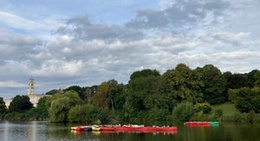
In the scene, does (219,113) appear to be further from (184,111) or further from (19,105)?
(19,105)

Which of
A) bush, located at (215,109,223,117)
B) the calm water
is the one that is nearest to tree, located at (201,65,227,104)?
bush, located at (215,109,223,117)

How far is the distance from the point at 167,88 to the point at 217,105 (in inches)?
587

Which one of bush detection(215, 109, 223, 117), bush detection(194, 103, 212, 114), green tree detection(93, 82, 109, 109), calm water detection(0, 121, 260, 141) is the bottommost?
calm water detection(0, 121, 260, 141)

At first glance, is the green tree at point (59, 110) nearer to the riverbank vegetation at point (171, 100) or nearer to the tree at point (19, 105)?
the riverbank vegetation at point (171, 100)

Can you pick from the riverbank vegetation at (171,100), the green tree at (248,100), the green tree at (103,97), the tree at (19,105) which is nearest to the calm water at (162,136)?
the green tree at (248,100)

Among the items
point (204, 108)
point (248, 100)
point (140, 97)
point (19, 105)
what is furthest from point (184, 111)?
point (19, 105)

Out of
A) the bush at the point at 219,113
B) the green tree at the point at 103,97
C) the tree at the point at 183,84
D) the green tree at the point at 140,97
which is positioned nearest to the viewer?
the bush at the point at 219,113

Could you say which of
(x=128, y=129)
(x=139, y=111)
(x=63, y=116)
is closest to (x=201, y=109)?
(x=139, y=111)

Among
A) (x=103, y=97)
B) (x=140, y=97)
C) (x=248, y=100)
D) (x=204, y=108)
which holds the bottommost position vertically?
(x=204, y=108)

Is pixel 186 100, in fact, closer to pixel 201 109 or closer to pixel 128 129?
pixel 201 109

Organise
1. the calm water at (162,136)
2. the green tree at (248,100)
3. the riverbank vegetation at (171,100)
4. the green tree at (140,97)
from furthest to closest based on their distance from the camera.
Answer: the green tree at (140,97) → the riverbank vegetation at (171,100) → the green tree at (248,100) → the calm water at (162,136)

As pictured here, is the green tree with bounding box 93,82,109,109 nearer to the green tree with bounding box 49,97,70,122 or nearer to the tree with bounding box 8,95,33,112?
the green tree with bounding box 49,97,70,122

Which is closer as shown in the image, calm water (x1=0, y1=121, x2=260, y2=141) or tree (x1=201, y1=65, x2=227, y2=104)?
calm water (x1=0, y1=121, x2=260, y2=141)

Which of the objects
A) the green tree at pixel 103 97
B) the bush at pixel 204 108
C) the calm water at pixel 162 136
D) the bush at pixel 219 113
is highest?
the green tree at pixel 103 97
